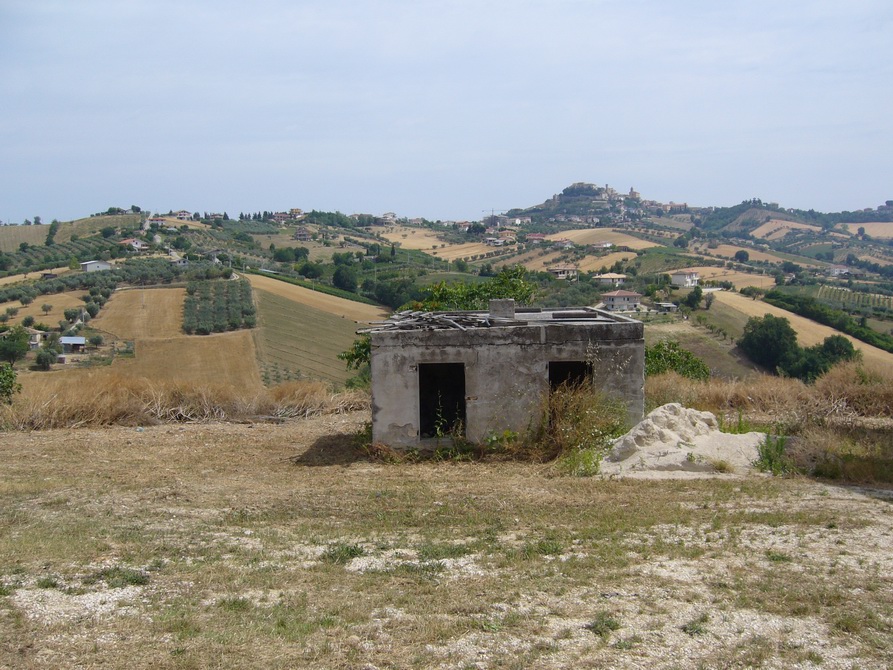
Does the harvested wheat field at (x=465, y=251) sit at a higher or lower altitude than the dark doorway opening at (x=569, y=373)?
higher

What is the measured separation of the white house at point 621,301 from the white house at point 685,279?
17891 millimetres

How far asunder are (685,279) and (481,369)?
83.0m

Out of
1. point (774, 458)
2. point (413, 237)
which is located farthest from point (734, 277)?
point (774, 458)

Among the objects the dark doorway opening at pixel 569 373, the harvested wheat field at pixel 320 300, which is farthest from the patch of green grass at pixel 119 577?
the harvested wheat field at pixel 320 300

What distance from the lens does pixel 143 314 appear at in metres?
55.9

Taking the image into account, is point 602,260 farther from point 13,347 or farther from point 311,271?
point 13,347

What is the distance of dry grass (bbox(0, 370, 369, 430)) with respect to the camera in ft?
53.2

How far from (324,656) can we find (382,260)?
103 metres

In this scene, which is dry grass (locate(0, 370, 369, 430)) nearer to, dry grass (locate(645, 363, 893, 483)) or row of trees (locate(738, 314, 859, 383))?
dry grass (locate(645, 363, 893, 483))

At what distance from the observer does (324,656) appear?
570 centimetres

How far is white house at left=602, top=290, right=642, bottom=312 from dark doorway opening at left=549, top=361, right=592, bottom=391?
5168 centimetres

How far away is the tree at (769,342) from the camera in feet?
157

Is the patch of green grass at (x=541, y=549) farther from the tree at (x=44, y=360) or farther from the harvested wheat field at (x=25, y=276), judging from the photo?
the harvested wheat field at (x=25, y=276)

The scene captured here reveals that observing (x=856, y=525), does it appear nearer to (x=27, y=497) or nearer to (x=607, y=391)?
(x=607, y=391)
